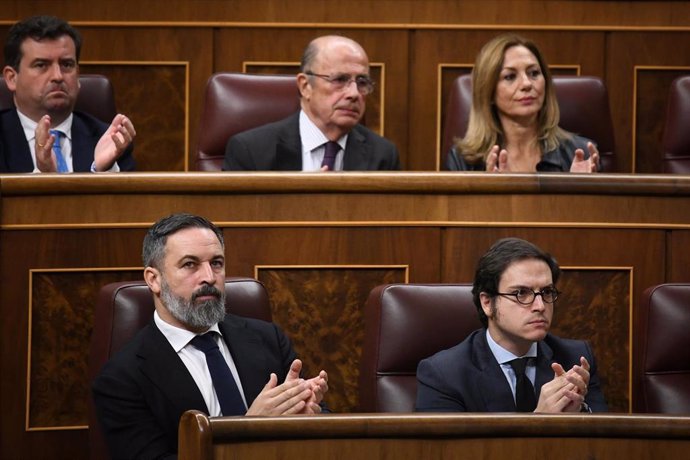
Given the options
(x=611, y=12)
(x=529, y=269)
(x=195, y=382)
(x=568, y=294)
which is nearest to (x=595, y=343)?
(x=568, y=294)

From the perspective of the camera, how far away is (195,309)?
1446mm

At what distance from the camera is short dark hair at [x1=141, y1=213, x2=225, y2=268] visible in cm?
149

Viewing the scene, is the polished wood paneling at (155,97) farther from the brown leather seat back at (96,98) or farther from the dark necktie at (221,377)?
the dark necktie at (221,377)

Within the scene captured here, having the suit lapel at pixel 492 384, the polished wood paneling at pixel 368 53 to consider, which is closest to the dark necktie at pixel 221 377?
the suit lapel at pixel 492 384

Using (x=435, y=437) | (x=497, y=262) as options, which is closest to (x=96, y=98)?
(x=497, y=262)

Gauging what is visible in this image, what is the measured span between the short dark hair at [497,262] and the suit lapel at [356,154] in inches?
19.4

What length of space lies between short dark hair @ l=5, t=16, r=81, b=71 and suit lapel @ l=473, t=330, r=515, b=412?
0.87m

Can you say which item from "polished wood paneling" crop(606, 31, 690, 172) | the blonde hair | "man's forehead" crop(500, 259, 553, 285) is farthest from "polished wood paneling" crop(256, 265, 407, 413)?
"polished wood paneling" crop(606, 31, 690, 172)

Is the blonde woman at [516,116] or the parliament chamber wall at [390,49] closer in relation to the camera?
the blonde woman at [516,116]

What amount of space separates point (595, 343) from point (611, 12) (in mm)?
855

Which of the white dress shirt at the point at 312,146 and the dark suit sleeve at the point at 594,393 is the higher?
the white dress shirt at the point at 312,146

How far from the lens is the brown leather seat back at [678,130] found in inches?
83.9

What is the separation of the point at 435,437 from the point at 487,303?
0.45 meters

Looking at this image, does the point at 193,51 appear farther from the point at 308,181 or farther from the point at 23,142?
the point at 308,181
